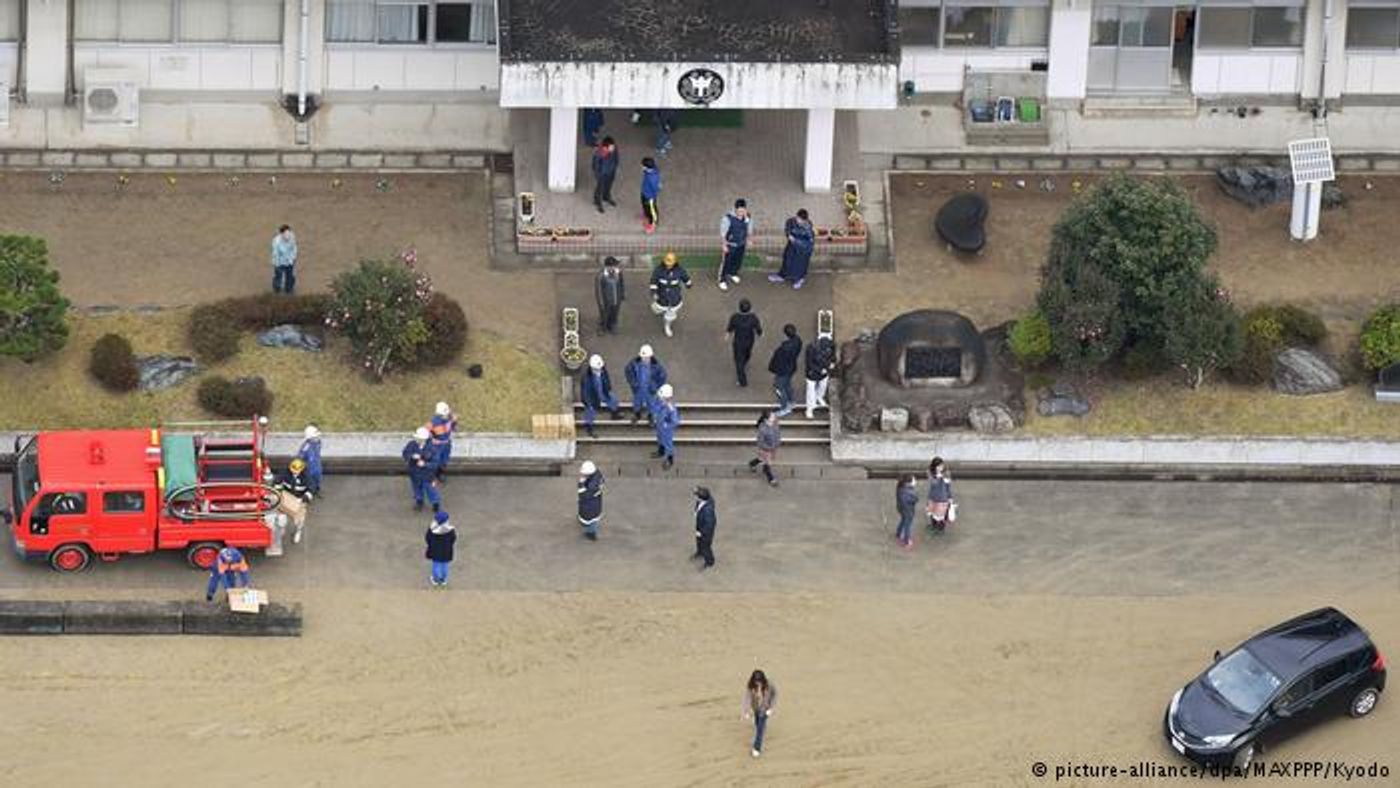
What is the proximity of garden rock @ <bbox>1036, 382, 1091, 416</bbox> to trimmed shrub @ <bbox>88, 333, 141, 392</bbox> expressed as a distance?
16411 mm

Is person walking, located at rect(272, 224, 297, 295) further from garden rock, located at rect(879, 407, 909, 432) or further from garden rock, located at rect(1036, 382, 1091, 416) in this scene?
garden rock, located at rect(1036, 382, 1091, 416)

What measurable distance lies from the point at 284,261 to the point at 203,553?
7455mm

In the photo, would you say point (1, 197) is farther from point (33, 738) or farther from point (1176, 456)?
point (1176, 456)

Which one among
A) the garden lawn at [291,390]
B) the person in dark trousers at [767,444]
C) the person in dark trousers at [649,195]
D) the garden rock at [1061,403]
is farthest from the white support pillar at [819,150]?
the garden lawn at [291,390]

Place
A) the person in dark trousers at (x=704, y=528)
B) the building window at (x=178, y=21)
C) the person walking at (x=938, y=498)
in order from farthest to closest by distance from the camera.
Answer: the building window at (x=178, y=21) → the person walking at (x=938, y=498) → the person in dark trousers at (x=704, y=528)

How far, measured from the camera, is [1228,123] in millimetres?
76000

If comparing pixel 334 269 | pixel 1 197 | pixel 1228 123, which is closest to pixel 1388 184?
pixel 1228 123

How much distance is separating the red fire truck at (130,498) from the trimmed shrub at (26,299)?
3000 mm

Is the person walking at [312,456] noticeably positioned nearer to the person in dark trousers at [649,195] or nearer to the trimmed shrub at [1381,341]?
the person in dark trousers at [649,195]

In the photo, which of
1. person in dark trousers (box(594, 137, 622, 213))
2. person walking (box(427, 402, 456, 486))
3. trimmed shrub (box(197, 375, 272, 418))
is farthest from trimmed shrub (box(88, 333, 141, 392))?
person in dark trousers (box(594, 137, 622, 213))

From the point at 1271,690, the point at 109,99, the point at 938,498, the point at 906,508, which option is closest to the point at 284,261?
the point at 109,99

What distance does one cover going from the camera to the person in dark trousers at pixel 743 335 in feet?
225

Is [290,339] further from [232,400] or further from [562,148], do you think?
[562,148]

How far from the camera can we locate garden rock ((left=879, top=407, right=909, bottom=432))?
6856cm
